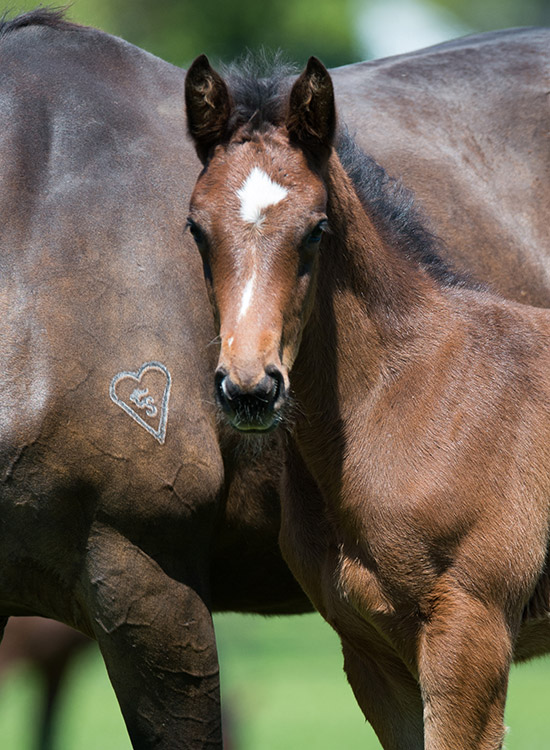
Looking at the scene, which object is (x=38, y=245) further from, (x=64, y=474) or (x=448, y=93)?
(x=448, y=93)

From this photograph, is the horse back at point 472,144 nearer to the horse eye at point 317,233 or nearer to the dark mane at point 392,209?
the dark mane at point 392,209

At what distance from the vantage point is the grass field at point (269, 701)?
820cm

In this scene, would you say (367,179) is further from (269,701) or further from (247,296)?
(269,701)

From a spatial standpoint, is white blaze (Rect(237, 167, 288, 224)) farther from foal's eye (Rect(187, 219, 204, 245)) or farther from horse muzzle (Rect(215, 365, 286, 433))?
horse muzzle (Rect(215, 365, 286, 433))

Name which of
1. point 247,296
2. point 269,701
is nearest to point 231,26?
point 269,701

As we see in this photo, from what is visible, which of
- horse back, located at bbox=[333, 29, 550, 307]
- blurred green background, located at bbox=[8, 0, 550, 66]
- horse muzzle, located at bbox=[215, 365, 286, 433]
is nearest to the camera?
horse muzzle, located at bbox=[215, 365, 286, 433]

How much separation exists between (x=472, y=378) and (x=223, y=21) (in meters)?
25.5

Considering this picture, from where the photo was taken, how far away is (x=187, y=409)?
4.08m

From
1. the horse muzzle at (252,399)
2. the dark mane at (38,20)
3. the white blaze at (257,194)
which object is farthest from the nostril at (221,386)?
the dark mane at (38,20)

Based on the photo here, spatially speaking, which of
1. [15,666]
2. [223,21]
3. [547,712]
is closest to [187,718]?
[15,666]

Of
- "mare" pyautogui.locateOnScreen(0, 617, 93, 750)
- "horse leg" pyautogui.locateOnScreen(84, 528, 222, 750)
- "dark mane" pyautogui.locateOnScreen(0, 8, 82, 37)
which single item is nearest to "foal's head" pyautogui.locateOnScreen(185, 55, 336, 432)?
"horse leg" pyautogui.locateOnScreen(84, 528, 222, 750)

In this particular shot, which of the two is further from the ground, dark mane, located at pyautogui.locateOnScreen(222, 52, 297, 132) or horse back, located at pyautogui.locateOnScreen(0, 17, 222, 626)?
dark mane, located at pyautogui.locateOnScreen(222, 52, 297, 132)

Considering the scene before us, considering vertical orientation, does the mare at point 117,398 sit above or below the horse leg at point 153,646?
above

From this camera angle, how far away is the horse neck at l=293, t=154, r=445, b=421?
3.92 metres
